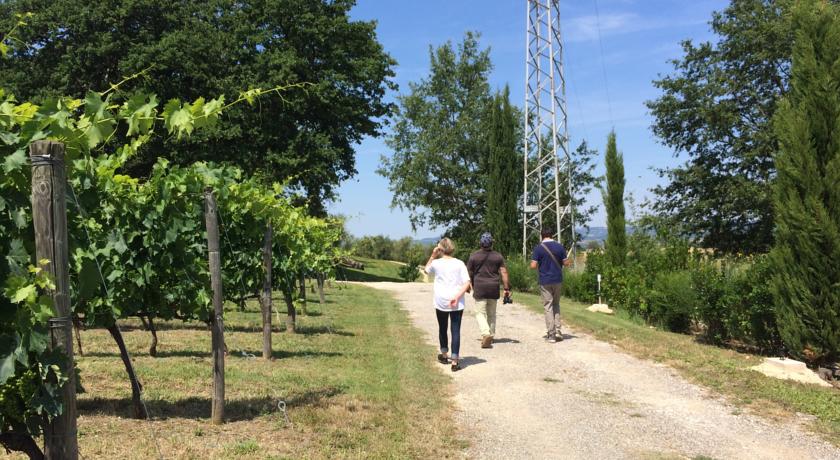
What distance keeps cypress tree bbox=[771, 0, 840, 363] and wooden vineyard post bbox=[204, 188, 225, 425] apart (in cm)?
825

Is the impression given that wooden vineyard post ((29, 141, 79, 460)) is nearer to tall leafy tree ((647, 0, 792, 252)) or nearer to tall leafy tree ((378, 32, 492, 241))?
tall leafy tree ((647, 0, 792, 252))

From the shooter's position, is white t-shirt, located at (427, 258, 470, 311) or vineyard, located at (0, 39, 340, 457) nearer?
vineyard, located at (0, 39, 340, 457)

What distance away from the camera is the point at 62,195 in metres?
3.29

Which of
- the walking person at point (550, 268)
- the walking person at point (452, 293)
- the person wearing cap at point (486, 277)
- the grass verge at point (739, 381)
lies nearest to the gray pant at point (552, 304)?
the walking person at point (550, 268)

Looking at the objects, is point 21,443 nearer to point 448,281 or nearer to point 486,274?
point 448,281

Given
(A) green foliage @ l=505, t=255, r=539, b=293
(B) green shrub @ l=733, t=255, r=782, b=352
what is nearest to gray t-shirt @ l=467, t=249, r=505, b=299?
(B) green shrub @ l=733, t=255, r=782, b=352

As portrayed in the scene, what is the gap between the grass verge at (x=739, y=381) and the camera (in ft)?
22.4

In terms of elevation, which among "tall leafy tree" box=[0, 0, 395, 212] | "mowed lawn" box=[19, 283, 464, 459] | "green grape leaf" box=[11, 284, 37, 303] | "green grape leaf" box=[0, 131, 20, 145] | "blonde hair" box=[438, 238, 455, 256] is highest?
"tall leafy tree" box=[0, 0, 395, 212]

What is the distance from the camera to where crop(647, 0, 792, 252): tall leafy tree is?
2797 cm

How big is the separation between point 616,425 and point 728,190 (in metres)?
25.9

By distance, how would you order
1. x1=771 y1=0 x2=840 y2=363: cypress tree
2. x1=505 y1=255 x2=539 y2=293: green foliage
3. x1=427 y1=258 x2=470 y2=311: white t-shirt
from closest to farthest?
1. x1=427 y1=258 x2=470 y2=311: white t-shirt
2. x1=771 y1=0 x2=840 y2=363: cypress tree
3. x1=505 y1=255 x2=539 y2=293: green foliage

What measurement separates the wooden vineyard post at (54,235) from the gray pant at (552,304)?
28.5 ft

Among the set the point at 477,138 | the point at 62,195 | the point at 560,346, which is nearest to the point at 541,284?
the point at 560,346

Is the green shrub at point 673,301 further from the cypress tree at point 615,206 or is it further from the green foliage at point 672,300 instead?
the cypress tree at point 615,206
